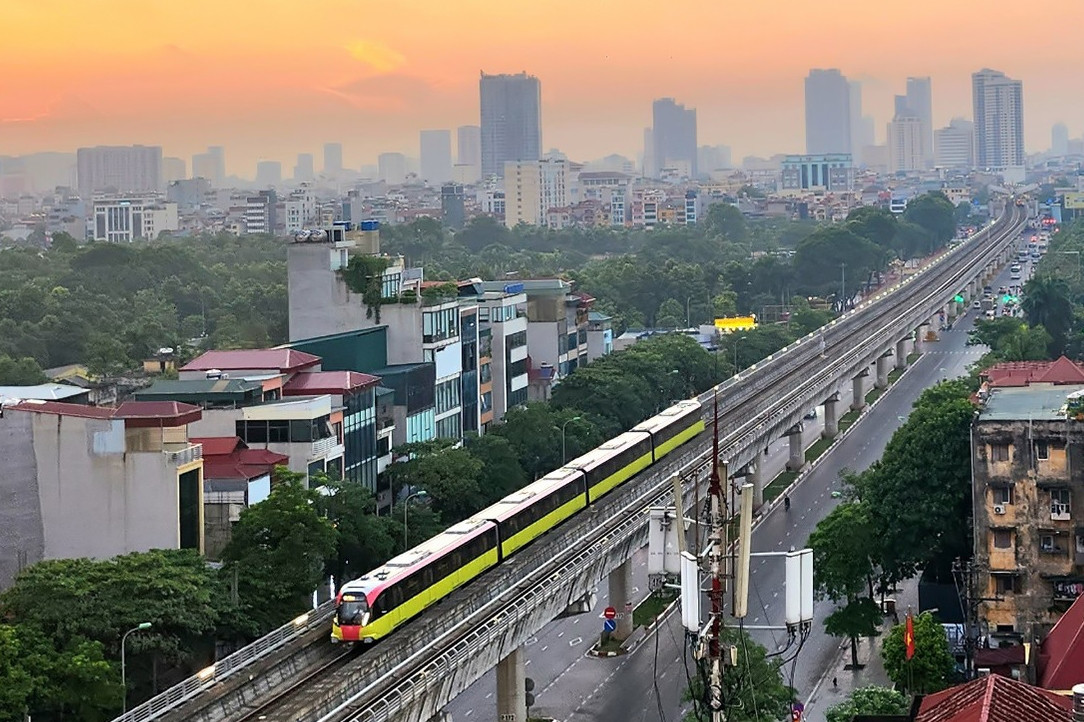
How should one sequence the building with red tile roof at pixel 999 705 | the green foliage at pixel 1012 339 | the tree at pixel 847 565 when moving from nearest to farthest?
1. the building with red tile roof at pixel 999 705
2. the tree at pixel 847 565
3. the green foliage at pixel 1012 339

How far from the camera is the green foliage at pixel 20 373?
7131 cm

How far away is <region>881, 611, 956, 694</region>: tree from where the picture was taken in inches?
1503

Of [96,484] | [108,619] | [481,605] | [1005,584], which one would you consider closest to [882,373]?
[1005,584]

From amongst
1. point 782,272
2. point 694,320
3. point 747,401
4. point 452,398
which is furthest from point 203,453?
point 782,272

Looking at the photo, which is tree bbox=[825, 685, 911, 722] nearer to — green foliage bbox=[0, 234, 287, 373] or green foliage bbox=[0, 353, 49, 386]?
green foliage bbox=[0, 353, 49, 386]

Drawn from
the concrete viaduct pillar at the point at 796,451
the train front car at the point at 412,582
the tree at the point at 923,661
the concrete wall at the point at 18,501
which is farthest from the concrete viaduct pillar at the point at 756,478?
the concrete wall at the point at 18,501

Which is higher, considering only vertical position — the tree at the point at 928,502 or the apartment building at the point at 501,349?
the apartment building at the point at 501,349

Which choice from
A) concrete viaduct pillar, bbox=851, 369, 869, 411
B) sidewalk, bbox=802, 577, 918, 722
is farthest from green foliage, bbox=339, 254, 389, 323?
concrete viaduct pillar, bbox=851, 369, 869, 411

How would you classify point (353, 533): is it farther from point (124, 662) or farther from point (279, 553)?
point (124, 662)

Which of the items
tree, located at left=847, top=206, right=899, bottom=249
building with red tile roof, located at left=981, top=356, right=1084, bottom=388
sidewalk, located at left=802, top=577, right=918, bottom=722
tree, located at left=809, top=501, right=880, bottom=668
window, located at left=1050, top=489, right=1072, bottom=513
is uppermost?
tree, located at left=847, top=206, right=899, bottom=249

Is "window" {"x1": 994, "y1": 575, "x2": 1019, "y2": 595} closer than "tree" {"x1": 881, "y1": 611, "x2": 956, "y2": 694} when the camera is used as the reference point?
No

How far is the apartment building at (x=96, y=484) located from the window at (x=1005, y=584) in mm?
18036

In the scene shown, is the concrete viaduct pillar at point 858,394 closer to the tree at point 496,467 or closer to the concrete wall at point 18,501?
the tree at point 496,467

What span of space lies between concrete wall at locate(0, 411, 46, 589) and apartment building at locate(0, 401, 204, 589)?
2 centimetres
